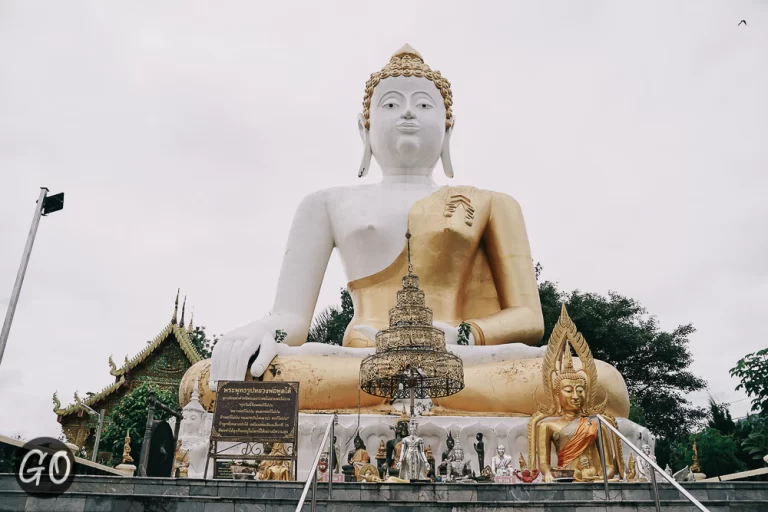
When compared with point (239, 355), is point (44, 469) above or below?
below

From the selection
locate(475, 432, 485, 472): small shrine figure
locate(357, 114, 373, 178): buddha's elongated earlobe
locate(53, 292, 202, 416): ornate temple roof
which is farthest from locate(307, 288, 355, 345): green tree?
locate(475, 432, 485, 472): small shrine figure

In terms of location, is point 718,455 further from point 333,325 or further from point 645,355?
point 333,325

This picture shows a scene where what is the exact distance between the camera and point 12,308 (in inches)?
371

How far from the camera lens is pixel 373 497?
5047 mm

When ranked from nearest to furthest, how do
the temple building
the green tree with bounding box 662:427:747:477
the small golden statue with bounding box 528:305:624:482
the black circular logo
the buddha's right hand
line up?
1. the black circular logo
2. the small golden statue with bounding box 528:305:624:482
3. the buddha's right hand
4. the green tree with bounding box 662:427:747:477
5. the temple building

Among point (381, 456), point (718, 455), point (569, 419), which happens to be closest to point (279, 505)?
point (381, 456)

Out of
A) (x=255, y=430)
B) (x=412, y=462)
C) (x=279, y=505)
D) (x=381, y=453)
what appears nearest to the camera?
(x=279, y=505)

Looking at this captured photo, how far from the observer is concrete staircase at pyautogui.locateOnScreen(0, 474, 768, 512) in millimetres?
4598

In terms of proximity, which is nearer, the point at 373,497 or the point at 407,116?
the point at 373,497

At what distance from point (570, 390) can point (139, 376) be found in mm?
18013

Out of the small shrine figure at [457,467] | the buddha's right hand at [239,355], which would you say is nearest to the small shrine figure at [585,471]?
the small shrine figure at [457,467]

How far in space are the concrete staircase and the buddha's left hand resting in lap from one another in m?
3.08

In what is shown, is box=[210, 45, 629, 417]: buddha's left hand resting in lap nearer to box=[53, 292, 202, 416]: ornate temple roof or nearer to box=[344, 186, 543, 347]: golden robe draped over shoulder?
box=[344, 186, 543, 347]: golden robe draped over shoulder

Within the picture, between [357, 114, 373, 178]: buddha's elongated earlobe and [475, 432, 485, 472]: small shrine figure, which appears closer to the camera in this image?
[475, 432, 485, 472]: small shrine figure
